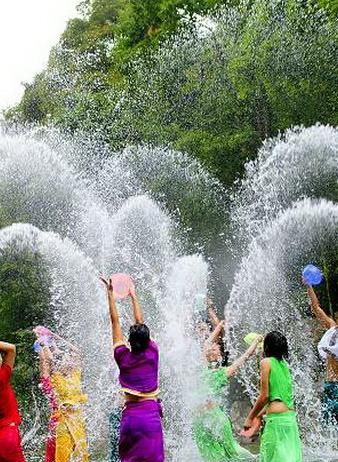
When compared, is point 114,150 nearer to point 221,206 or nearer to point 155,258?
point 221,206

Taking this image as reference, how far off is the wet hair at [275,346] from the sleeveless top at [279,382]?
4cm

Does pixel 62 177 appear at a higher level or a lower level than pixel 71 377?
higher

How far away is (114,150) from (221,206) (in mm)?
4836

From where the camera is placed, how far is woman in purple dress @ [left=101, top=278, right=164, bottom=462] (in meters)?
5.91

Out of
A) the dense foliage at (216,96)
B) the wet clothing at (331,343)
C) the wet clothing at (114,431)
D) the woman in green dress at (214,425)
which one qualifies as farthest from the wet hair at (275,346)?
the dense foliage at (216,96)

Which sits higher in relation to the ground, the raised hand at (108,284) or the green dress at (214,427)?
the raised hand at (108,284)

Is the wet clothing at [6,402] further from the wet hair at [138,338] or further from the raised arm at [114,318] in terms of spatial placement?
the wet hair at [138,338]

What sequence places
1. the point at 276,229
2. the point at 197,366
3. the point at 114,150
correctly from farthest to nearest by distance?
the point at 114,150, the point at 276,229, the point at 197,366

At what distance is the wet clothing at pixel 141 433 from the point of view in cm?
591

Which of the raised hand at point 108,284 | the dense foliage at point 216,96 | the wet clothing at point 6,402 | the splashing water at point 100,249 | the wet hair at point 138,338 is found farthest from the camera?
the dense foliage at point 216,96

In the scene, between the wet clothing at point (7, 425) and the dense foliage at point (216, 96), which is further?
the dense foliage at point (216, 96)

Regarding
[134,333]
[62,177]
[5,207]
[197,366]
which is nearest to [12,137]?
[62,177]

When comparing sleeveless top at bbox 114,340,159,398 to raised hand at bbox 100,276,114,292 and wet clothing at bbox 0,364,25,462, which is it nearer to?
raised hand at bbox 100,276,114,292

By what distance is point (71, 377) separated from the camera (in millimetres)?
8961
